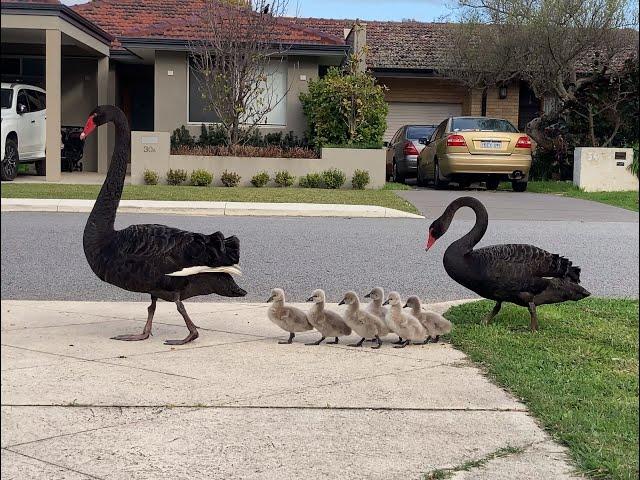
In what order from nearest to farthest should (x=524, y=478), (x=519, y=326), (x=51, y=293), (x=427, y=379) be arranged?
(x=524, y=478) → (x=427, y=379) → (x=519, y=326) → (x=51, y=293)

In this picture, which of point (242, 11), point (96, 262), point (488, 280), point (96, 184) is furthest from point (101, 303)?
point (242, 11)

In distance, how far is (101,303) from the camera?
8.55 m

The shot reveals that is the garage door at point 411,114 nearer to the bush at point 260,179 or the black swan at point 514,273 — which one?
the bush at point 260,179

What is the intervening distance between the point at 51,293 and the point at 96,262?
120 inches

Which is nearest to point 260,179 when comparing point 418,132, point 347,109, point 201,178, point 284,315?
point 201,178

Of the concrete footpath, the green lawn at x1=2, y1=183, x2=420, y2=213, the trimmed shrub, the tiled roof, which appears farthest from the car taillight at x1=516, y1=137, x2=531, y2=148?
the trimmed shrub

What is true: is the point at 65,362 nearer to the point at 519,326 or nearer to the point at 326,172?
the point at 519,326

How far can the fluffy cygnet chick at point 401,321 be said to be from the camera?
6.71 metres

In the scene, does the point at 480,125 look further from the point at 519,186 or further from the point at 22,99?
the point at 22,99

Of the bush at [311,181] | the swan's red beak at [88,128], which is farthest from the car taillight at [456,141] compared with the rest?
the swan's red beak at [88,128]

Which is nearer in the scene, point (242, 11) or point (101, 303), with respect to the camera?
point (101, 303)

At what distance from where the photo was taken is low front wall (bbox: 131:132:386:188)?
22109 mm

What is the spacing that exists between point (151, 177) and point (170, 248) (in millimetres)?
15836

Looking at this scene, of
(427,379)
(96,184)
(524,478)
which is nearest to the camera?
(524,478)
